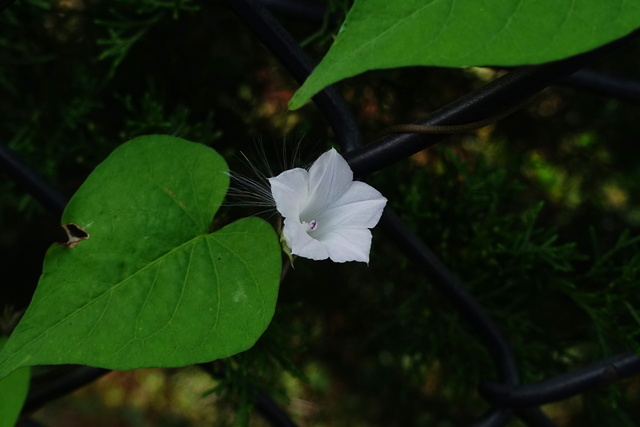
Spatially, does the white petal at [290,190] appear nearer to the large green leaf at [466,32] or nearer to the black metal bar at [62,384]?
the large green leaf at [466,32]

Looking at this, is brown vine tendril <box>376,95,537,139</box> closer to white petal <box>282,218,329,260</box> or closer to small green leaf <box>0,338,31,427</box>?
white petal <box>282,218,329,260</box>

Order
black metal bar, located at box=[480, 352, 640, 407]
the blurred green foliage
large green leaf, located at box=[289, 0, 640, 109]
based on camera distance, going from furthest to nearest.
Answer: the blurred green foliage → black metal bar, located at box=[480, 352, 640, 407] → large green leaf, located at box=[289, 0, 640, 109]

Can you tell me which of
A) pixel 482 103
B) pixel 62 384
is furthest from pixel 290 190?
pixel 62 384

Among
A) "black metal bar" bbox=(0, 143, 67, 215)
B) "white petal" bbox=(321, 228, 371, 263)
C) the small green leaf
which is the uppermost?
"black metal bar" bbox=(0, 143, 67, 215)

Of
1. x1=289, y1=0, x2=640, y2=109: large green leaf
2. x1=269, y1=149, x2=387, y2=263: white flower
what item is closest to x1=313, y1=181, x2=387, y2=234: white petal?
x1=269, y1=149, x2=387, y2=263: white flower

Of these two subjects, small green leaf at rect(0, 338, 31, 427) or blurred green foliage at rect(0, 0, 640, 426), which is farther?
blurred green foliage at rect(0, 0, 640, 426)

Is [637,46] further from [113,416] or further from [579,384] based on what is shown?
[113,416]

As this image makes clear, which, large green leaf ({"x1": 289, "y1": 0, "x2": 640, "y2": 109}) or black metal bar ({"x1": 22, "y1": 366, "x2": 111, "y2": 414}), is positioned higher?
large green leaf ({"x1": 289, "y1": 0, "x2": 640, "y2": 109})

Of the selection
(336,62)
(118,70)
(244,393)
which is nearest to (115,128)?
(118,70)
